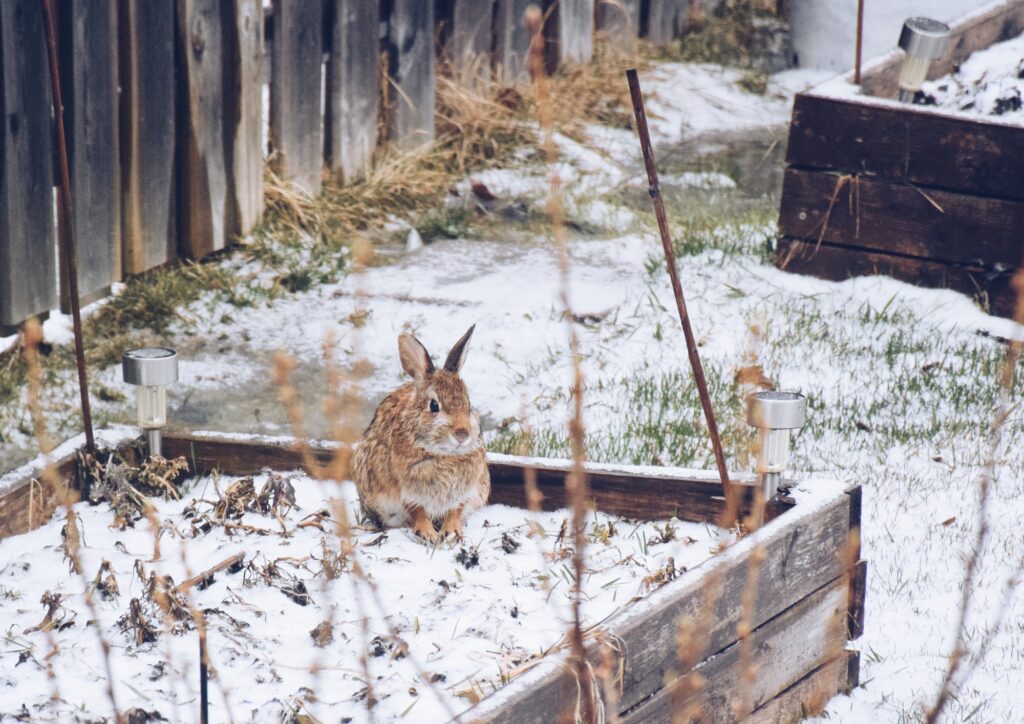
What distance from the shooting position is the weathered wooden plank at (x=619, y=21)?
9023 millimetres

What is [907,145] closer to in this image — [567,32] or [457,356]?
[457,356]

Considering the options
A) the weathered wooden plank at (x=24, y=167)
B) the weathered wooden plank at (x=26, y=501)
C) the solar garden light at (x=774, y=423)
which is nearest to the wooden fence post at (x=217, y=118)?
the weathered wooden plank at (x=24, y=167)

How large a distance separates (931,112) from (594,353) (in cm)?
161

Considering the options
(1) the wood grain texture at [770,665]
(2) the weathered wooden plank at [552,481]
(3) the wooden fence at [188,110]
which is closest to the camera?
(1) the wood grain texture at [770,665]

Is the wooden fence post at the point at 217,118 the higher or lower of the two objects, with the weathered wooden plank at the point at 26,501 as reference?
higher

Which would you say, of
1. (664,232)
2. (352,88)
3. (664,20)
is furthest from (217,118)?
(664,20)

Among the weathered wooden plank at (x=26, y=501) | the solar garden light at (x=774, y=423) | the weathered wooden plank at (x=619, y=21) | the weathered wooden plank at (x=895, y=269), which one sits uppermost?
the weathered wooden plank at (x=619, y=21)

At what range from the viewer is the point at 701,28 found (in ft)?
32.3

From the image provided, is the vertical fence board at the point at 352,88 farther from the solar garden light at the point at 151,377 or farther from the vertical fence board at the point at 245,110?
the solar garden light at the point at 151,377

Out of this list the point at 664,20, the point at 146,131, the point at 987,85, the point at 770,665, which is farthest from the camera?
the point at 664,20

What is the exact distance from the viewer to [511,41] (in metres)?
8.09

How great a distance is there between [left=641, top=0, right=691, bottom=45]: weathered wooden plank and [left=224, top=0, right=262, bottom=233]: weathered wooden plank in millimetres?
3765

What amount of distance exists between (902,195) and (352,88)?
2.52 meters

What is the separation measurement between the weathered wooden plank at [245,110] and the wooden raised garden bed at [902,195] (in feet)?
7.25
